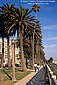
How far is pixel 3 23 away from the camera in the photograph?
1614 inches

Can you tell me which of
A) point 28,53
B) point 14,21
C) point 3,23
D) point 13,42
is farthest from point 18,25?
point 28,53

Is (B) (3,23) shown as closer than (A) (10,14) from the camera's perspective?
No

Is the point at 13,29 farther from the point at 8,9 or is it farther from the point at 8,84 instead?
the point at 8,84

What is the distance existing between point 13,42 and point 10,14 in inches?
729

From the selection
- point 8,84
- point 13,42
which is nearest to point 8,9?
point 13,42

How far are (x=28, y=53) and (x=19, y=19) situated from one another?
134ft

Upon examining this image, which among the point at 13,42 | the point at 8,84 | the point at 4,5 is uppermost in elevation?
the point at 4,5

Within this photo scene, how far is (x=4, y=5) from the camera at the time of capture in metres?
42.1

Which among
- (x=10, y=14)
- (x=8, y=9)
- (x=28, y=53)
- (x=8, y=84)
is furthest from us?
(x=28, y=53)

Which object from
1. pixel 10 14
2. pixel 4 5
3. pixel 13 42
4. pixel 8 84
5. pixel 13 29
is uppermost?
pixel 4 5

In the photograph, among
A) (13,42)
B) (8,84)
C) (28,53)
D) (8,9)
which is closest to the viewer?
(8,84)

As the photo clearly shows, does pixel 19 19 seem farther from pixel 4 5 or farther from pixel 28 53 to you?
pixel 28 53

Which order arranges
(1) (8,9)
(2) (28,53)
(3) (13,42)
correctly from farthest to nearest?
(2) (28,53) < (1) (8,9) < (3) (13,42)

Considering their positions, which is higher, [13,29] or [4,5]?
[4,5]
